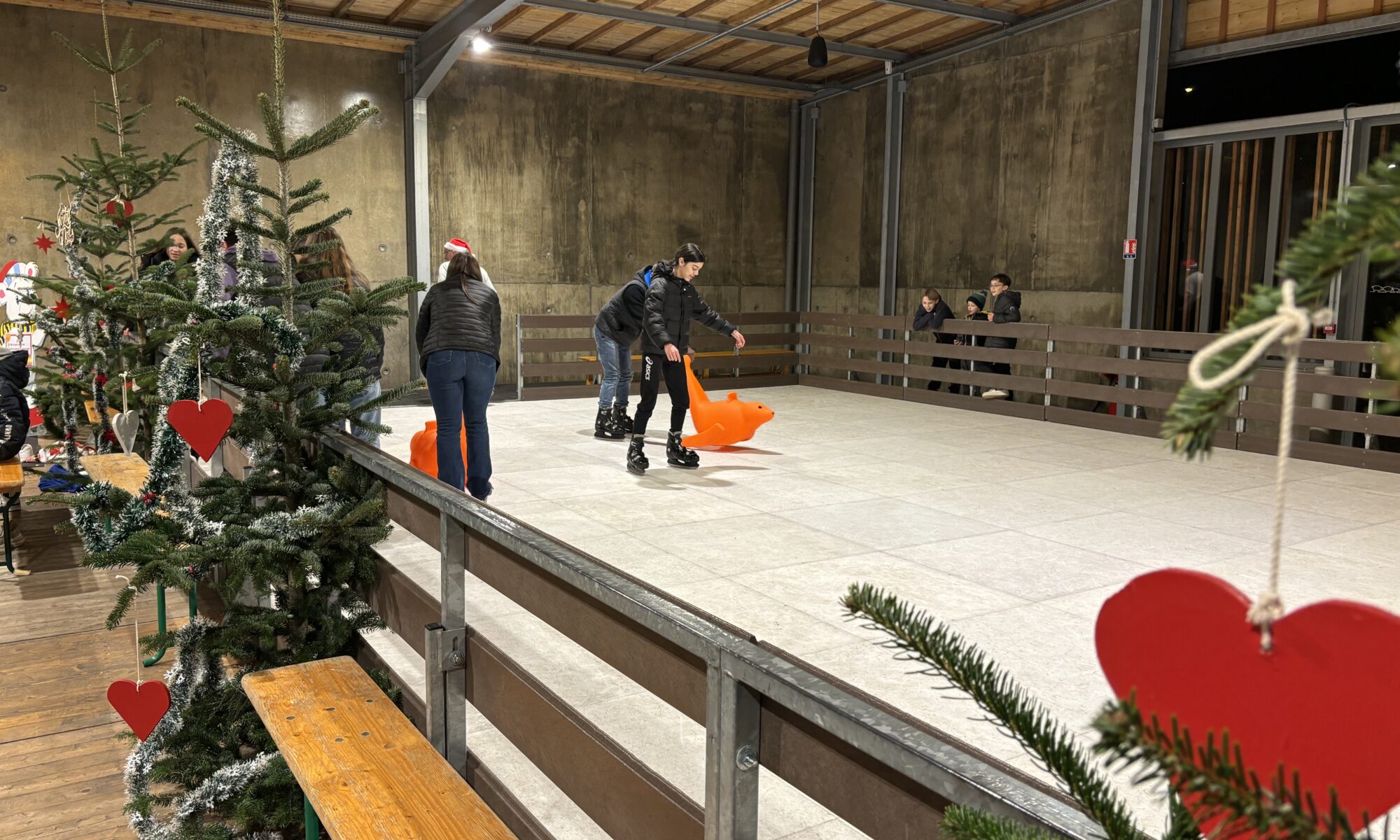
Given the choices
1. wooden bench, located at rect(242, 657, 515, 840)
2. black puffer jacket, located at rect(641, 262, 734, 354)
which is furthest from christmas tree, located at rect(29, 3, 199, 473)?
black puffer jacket, located at rect(641, 262, 734, 354)

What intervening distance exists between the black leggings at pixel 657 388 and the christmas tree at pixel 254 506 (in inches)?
167

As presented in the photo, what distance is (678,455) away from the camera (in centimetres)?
826

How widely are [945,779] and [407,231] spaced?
48.0 feet

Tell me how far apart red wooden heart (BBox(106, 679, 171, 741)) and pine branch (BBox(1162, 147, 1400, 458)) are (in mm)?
3186

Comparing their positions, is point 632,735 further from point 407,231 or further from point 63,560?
point 407,231

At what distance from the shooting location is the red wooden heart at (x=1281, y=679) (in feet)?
1.96

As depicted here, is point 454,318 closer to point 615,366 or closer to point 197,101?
point 615,366

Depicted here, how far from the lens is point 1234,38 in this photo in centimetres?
1148

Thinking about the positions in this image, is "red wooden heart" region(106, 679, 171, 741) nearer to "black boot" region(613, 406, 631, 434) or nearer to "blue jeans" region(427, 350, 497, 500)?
"blue jeans" region(427, 350, 497, 500)

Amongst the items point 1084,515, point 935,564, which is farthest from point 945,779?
point 1084,515

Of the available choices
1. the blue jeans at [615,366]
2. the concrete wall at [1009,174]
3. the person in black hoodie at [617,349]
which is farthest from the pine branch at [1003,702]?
the concrete wall at [1009,174]

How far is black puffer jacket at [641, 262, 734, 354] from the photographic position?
7754 millimetres

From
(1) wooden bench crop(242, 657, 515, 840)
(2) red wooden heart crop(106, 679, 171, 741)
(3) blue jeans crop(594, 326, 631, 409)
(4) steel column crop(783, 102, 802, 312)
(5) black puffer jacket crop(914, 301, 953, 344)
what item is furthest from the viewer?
(4) steel column crop(783, 102, 802, 312)

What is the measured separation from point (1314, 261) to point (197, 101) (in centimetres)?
1482
